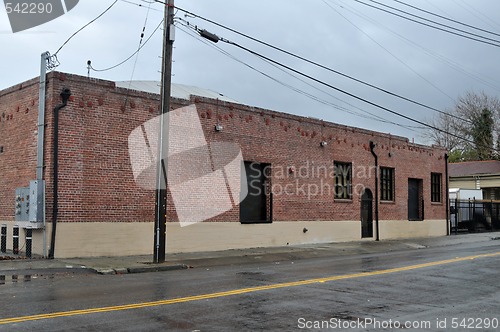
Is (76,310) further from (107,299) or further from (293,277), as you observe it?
(293,277)

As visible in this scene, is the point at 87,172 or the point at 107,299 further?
the point at 87,172

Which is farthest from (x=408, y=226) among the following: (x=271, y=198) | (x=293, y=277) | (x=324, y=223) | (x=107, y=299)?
(x=107, y=299)

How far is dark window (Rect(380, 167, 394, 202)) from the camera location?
93.2 feet

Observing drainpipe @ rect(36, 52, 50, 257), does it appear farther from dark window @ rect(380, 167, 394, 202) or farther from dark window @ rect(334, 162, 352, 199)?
dark window @ rect(380, 167, 394, 202)

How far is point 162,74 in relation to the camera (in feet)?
53.1

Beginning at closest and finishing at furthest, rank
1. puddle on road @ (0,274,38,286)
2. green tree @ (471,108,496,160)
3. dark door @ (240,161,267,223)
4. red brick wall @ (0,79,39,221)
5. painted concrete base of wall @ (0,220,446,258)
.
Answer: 1. puddle on road @ (0,274,38,286)
2. painted concrete base of wall @ (0,220,446,258)
3. red brick wall @ (0,79,39,221)
4. dark door @ (240,161,267,223)
5. green tree @ (471,108,496,160)

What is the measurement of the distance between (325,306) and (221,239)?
1170 centimetres

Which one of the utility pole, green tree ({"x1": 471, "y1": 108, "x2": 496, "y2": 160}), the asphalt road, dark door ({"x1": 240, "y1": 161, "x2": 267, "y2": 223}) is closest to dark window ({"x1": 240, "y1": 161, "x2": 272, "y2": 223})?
dark door ({"x1": 240, "y1": 161, "x2": 267, "y2": 223})

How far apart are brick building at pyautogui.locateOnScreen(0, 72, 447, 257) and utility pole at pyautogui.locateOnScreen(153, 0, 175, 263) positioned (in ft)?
6.96

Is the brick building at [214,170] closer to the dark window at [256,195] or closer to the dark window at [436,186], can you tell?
the dark window at [256,195]

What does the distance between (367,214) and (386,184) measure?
2.45 metres

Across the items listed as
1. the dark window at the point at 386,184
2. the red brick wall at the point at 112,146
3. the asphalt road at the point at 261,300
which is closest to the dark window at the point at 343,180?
the red brick wall at the point at 112,146

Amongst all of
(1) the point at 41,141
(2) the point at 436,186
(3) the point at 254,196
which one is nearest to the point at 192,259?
(3) the point at 254,196

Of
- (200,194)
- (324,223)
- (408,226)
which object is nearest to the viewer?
(200,194)
